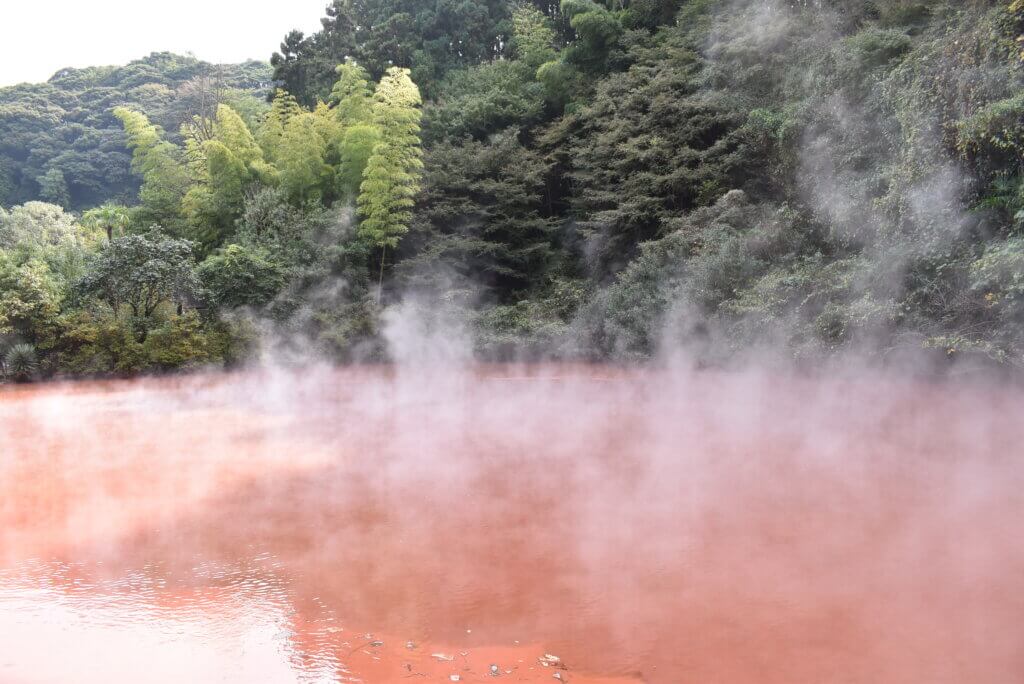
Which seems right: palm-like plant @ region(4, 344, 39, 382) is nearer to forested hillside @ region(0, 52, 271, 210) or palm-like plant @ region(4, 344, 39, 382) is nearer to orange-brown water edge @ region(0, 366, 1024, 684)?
orange-brown water edge @ region(0, 366, 1024, 684)

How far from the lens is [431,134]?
677 inches

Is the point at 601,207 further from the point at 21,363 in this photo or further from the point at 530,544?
the point at 530,544

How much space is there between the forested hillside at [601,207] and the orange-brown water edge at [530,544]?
1758 millimetres

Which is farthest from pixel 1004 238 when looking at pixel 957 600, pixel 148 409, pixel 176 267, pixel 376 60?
pixel 376 60

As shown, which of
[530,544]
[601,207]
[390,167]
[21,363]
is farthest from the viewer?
[601,207]

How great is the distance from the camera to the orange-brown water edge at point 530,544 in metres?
3.55

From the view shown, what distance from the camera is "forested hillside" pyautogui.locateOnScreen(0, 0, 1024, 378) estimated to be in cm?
814

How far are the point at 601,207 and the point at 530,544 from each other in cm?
1142

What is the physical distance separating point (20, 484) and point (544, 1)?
743 inches

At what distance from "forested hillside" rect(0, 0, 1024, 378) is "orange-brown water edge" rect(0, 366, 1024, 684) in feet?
5.77

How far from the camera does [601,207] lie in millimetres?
15344

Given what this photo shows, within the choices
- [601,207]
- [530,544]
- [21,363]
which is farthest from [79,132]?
[530,544]

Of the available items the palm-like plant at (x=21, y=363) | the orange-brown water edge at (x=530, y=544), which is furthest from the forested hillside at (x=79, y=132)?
the orange-brown water edge at (x=530, y=544)

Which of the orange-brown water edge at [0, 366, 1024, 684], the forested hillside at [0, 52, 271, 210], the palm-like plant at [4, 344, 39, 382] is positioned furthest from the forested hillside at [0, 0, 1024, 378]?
the forested hillside at [0, 52, 271, 210]
